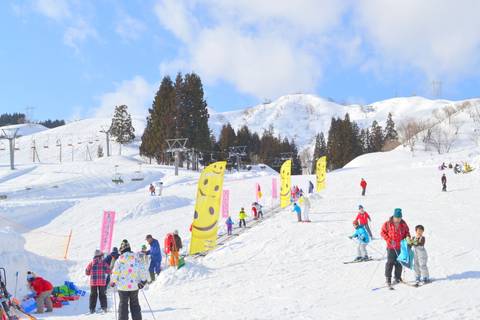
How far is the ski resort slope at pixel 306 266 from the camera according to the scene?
8234 mm

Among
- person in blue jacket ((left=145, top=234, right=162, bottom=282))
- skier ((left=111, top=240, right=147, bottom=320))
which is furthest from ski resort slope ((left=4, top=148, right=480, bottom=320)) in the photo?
skier ((left=111, top=240, right=147, bottom=320))

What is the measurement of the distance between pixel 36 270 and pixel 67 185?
1036 inches

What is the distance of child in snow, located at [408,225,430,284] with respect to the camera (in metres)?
9.09

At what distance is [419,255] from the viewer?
9.14 meters

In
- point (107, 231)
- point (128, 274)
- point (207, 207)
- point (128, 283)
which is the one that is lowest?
point (107, 231)

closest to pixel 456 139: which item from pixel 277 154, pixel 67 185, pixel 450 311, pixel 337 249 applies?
pixel 277 154

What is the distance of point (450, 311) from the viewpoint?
289 inches

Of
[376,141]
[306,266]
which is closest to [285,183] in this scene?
[306,266]

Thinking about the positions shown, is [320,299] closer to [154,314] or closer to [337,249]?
[154,314]

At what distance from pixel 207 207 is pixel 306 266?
178 inches

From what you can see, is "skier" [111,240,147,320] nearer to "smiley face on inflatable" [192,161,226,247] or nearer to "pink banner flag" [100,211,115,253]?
"smiley face on inflatable" [192,161,226,247]

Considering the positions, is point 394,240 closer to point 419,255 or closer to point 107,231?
point 419,255

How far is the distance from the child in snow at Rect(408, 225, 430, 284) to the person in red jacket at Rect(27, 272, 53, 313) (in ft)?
25.4

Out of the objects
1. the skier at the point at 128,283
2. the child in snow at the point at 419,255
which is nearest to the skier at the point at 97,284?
the skier at the point at 128,283
